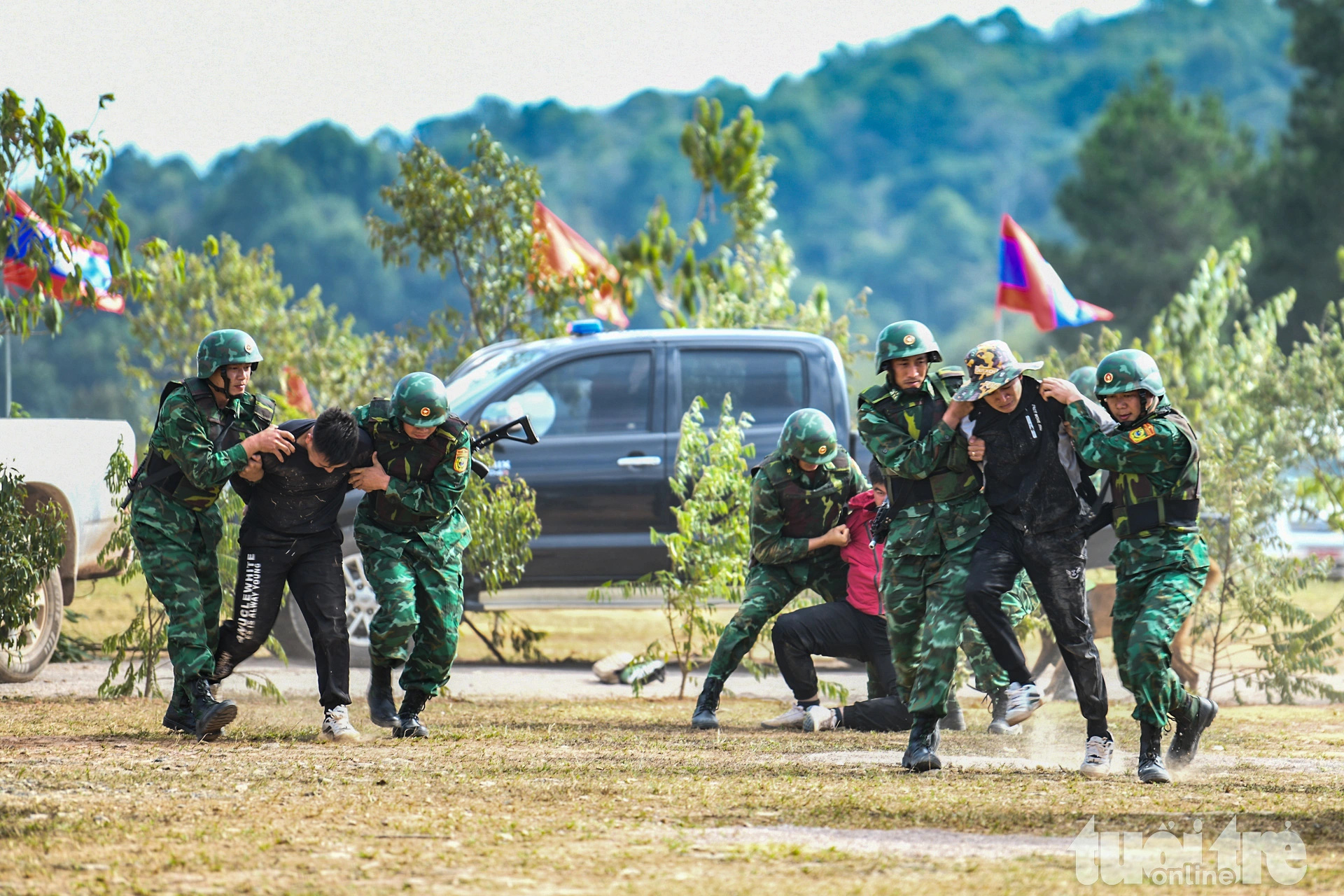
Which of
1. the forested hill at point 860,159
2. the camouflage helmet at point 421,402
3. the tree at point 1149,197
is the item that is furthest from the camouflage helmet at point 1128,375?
the forested hill at point 860,159

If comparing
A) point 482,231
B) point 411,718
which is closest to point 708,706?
point 411,718

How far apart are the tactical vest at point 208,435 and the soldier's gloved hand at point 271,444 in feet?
0.35

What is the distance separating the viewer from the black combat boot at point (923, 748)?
20.1 ft

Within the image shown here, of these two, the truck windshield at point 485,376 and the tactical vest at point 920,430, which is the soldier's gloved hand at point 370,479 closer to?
the tactical vest at point 920,430

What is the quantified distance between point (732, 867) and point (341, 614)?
119 inches

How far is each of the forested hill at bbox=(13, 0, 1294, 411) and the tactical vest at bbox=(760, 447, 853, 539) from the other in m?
80.7

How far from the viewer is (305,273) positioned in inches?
3748

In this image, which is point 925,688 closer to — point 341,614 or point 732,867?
point 732,867

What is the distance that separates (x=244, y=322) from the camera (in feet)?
74.7

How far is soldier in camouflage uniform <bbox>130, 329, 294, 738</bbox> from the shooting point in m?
6.60

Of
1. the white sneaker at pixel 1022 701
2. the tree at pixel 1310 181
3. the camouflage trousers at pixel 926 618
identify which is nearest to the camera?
the camouflage trousers at pixel 926 618

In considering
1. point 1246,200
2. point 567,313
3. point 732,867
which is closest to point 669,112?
point 1246,200

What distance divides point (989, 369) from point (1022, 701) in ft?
4.39

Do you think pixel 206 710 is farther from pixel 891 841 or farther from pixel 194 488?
pixel 891 841
